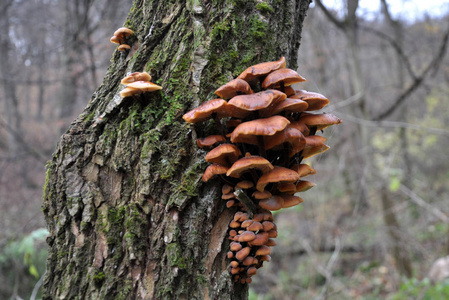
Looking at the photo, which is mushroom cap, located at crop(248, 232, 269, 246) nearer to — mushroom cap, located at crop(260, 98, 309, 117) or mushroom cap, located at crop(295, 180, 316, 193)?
mushroom cap, located at crop(295, 180, 316, 193)

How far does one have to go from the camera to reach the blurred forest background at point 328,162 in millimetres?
6336

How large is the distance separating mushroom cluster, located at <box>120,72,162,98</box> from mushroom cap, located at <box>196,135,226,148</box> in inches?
13.1

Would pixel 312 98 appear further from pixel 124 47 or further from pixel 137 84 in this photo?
pixel 124 47

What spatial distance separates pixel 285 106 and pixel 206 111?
368 mm

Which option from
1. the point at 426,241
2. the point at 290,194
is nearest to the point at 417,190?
the point at 426,241

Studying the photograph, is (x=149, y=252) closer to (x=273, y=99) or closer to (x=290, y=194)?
(x=290, y=194)

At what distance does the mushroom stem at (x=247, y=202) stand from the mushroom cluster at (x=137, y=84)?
2.10 feet

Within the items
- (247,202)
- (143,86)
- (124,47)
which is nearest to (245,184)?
(247,202)

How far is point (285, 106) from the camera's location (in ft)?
4.75

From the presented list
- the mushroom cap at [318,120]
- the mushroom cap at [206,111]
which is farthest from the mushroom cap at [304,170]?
the mushroom cap at [206,111]

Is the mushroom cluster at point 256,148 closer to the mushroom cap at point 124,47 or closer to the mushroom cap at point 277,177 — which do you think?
the mushroom cap at point 277,177

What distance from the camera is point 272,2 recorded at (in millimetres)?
1740

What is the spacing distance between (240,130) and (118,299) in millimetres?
973

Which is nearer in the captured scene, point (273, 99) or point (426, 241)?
point (273, 99)
